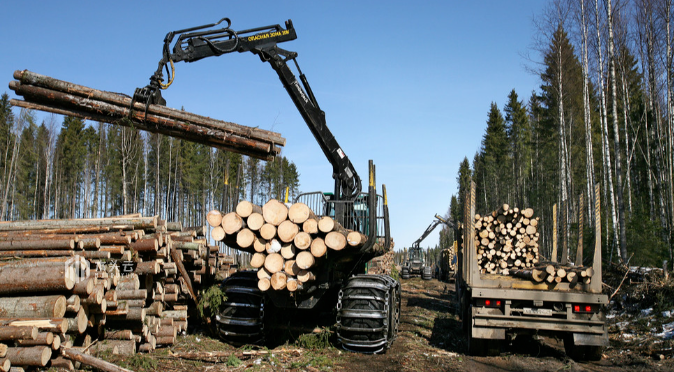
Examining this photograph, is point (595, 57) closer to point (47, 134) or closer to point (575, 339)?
point (575, 339)

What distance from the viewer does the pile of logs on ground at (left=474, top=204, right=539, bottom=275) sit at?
10648 millimetres

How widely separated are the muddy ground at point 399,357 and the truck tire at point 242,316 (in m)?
0.21

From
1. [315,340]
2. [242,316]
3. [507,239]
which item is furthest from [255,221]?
[507,239]

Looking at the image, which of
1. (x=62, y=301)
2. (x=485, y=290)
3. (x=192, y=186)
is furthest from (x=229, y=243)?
(x=192, y=186)

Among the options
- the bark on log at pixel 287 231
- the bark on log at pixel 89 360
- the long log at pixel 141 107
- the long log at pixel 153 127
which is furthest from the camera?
the long log at pixel 153 127

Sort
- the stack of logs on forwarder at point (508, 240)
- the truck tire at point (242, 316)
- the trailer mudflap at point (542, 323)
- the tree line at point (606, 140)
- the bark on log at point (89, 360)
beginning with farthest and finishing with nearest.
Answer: the tree line at point (606, 140) < the stack of logs on forwarder at point (508, 240) < the truck tire at point (242, 316) < the trailer mudflap at point (542, 323) < the bark on log at point (89, 360)

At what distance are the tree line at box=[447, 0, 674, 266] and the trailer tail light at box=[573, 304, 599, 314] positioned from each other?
6.46ft

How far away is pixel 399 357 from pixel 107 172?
4061cm

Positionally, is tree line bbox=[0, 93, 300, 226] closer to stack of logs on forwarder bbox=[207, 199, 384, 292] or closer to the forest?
the forest

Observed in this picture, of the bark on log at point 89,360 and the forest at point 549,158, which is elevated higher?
the forest at point 549,158

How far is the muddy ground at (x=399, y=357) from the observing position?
654cm

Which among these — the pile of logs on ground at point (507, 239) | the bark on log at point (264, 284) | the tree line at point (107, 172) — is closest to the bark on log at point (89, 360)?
the bark on log at point (264, 284)

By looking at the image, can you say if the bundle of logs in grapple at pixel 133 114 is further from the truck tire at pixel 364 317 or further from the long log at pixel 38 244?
the truck tire at pixel 364 317

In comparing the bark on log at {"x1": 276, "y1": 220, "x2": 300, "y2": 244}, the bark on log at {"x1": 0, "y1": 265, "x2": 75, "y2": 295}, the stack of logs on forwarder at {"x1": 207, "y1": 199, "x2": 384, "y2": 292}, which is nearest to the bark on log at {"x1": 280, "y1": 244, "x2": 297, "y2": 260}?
the stack of logs on forwarder at {"x1": 207, "y1": 199, "x2": 384, "y2": 292}
